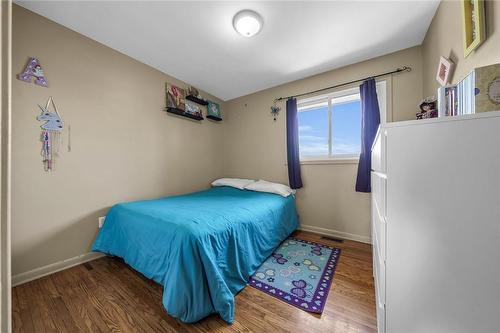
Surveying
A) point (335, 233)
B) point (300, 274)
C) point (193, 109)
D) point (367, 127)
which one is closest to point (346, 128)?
point (367, 127)

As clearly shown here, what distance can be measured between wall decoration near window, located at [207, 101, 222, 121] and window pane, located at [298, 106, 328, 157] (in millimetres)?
1513

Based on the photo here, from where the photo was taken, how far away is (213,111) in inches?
127

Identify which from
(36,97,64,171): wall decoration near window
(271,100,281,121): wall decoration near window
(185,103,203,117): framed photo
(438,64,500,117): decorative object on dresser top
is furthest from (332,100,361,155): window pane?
(36,97,64,171): wall decoration near window

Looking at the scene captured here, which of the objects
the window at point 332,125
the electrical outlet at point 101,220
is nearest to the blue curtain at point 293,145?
the window at point 332,125

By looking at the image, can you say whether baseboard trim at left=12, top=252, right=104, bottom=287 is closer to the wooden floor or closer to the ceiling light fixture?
the wooden floor

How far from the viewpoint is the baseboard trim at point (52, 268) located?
1477 millimetres

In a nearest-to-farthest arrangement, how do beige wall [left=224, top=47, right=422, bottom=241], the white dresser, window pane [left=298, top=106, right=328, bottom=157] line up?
the white dresser → beige wall [left=224, top=47, right=422, bottom=241] → window pane [left=298, top=106, right=328, bottom=157]

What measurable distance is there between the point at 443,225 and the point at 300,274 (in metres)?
1.30

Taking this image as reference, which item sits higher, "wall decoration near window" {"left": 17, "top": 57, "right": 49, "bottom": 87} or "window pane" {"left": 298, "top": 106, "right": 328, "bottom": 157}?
"wall decoration near window" {"left": 17, "top": 57, "right": 49, "bottom": 87}

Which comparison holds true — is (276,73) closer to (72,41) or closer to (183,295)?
(72,41)

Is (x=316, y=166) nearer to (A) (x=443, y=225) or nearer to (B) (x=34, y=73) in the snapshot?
(A) (x=443, y=225)

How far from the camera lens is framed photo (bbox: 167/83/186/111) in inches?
99.7

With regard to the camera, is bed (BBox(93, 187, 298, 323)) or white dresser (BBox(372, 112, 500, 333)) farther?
bed (BBox(93, 187, 298, 323))

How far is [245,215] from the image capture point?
1.63 m
